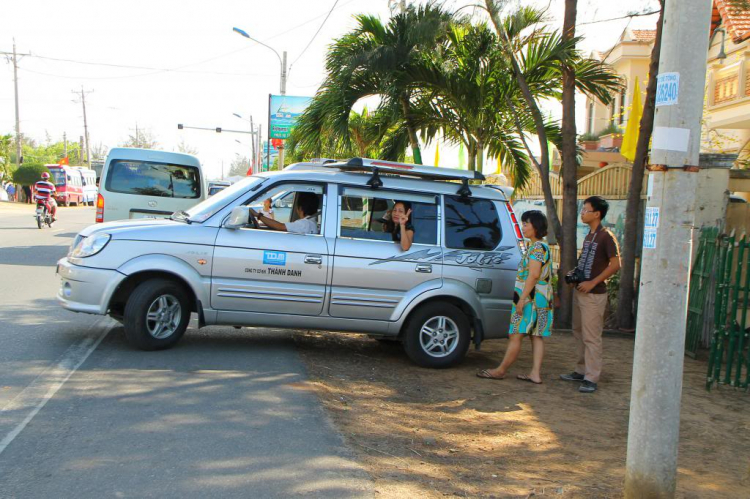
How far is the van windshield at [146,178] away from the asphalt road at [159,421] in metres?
5.69

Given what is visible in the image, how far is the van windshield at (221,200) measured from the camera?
7.30 meters

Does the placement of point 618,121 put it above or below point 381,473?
above

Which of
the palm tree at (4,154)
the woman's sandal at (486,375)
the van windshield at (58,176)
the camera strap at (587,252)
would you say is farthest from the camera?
the palm tree at (4,154)

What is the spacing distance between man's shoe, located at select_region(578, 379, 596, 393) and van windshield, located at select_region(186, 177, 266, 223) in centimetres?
388

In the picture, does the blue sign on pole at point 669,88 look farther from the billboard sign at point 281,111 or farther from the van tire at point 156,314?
the billboard sign at point 281,111

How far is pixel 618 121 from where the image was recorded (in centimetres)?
3003

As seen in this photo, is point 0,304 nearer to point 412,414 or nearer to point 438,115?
point 412,414

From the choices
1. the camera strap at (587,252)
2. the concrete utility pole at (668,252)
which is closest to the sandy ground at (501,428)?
the concrete utility pole at (668,252)

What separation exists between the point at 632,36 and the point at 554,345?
2198 cm

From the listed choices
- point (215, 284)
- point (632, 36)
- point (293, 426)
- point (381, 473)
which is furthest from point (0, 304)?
point (632, 36)

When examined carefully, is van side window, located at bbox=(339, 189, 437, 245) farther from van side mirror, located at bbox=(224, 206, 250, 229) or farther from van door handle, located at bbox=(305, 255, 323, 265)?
van side mirror, located at bbox=(224, 206, 250, 229)

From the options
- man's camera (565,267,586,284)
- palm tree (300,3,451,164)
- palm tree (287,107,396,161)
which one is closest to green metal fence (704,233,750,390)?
man's camera (565,267,586,284)

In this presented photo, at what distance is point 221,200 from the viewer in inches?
292

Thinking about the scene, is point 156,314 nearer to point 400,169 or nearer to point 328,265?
point 328,265
